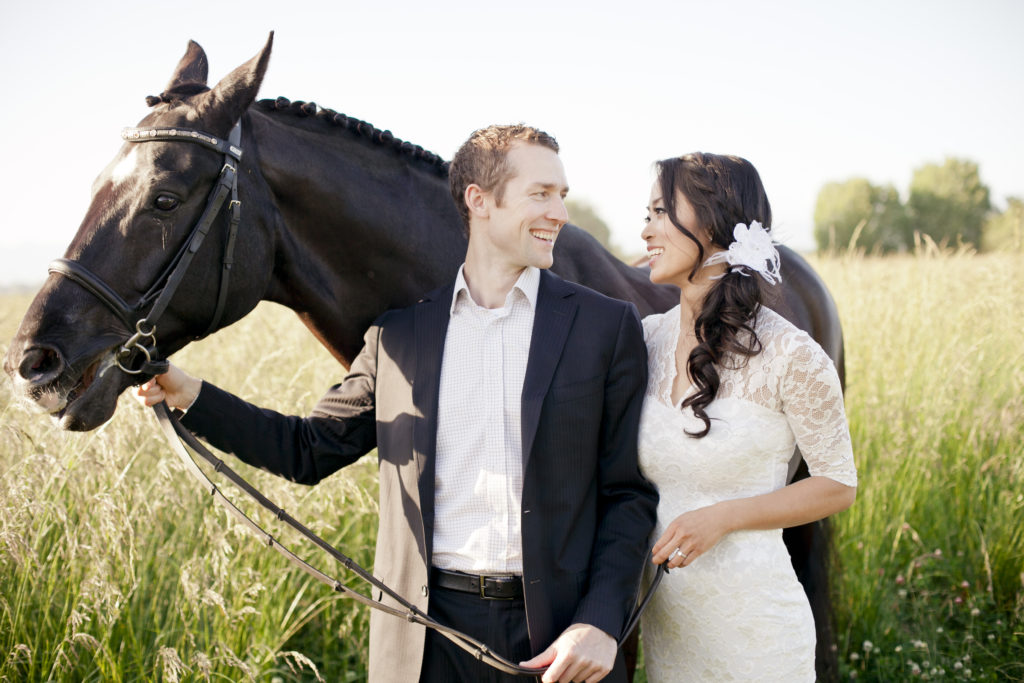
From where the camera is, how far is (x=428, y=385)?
203cm

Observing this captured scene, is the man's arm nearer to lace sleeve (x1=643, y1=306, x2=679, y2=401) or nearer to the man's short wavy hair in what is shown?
the man's short wavy hair

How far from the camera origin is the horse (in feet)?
6.09

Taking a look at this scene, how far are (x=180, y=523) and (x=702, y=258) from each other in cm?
287

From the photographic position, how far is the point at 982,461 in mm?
4773

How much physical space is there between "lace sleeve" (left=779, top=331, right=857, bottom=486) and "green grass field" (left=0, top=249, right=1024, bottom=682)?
6.07 ft

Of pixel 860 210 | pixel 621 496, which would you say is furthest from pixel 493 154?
pixel 860 210

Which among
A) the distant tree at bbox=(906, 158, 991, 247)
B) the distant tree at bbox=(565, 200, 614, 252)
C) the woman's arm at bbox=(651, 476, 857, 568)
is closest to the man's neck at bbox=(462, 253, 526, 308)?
the woman's arm at bbox=(651, 476, 857, 568)

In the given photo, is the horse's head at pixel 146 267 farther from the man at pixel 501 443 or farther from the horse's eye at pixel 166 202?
the man at pixel 501 443

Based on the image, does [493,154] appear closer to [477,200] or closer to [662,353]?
[477,200]

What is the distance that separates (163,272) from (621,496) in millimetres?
1415

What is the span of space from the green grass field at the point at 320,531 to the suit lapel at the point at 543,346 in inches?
54.2

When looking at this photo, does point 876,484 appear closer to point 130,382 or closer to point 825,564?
point 825,564

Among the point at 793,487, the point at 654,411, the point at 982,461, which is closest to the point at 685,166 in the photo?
the point at 654,411

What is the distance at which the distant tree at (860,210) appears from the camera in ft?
126
